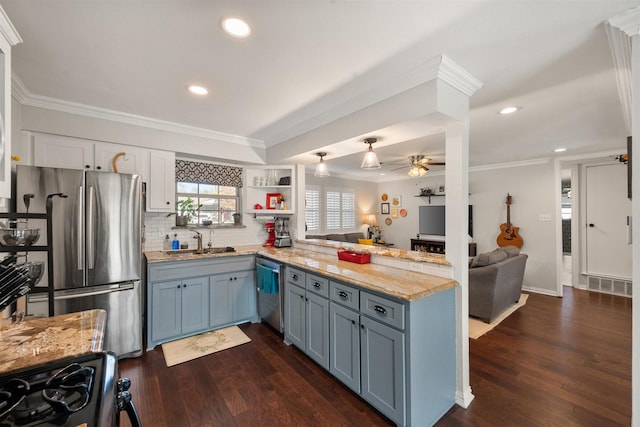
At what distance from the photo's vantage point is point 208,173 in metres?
3.82

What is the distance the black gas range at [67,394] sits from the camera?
660mm

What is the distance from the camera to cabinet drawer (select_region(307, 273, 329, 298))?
2.35 metres

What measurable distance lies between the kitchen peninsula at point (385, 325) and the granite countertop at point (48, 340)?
1.50m

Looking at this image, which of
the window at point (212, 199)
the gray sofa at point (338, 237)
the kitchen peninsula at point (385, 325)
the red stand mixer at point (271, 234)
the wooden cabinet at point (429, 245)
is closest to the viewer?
the kitchen peninsula at point (385, 325)

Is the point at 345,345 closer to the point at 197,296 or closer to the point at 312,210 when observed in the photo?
the point at 197,296

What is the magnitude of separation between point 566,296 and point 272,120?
5.62 meters

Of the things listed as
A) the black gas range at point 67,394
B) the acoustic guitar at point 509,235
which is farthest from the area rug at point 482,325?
the black gas range at point 67,394

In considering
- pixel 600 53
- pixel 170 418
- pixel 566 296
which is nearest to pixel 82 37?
pixel 170 418

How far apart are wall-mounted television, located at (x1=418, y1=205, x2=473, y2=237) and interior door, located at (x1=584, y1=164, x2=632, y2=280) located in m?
2.47

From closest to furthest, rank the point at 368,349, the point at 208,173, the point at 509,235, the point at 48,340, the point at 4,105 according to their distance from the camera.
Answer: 1. the point at 48,340
2. the point at 4,105
3. the point at 368,349
4. the point at 208,173
5. the point at 509,235

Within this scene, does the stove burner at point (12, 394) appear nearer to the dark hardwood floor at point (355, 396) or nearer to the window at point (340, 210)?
the dark hardwood floor at point (355, 396)

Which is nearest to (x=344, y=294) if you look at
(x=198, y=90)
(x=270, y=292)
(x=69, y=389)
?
(x=270, y=292)

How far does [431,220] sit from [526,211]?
1.89m

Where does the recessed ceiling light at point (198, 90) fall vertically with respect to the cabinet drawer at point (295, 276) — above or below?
above
